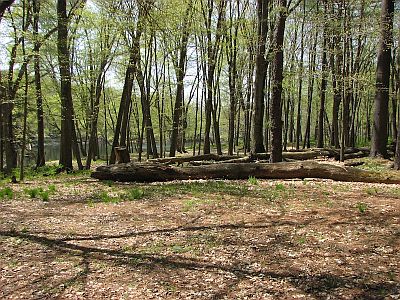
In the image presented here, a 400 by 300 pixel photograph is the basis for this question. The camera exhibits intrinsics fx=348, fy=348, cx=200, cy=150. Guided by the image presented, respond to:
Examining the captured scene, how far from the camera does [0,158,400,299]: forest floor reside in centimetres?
395

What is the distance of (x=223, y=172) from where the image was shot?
10.9m

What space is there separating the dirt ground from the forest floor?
0.02 m

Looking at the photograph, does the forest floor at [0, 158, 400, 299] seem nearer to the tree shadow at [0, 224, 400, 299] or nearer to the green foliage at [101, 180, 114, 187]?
the tree shadow at [0, 224, 400, 299]

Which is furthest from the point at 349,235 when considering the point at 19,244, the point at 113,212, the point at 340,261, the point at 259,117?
the point at 259,117

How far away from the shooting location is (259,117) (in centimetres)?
1555

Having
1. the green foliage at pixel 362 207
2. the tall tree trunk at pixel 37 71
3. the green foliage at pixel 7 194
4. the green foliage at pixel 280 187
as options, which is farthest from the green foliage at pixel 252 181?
the tall tree trunk at pixel 37 71

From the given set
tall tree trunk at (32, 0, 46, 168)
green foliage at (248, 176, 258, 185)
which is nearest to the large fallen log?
green foliage at (248, 176, 258, 185)

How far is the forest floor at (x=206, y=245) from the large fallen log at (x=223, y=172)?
1.30 m

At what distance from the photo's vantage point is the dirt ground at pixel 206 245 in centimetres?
395

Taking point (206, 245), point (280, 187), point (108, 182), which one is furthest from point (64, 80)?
point (206, 245)

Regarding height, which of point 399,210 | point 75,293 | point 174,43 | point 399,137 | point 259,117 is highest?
point 174,43

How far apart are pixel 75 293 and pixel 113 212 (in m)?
3.49

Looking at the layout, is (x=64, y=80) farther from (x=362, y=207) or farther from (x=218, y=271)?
(x=218, y=271)

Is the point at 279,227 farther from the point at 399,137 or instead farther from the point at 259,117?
the point at 259,117
